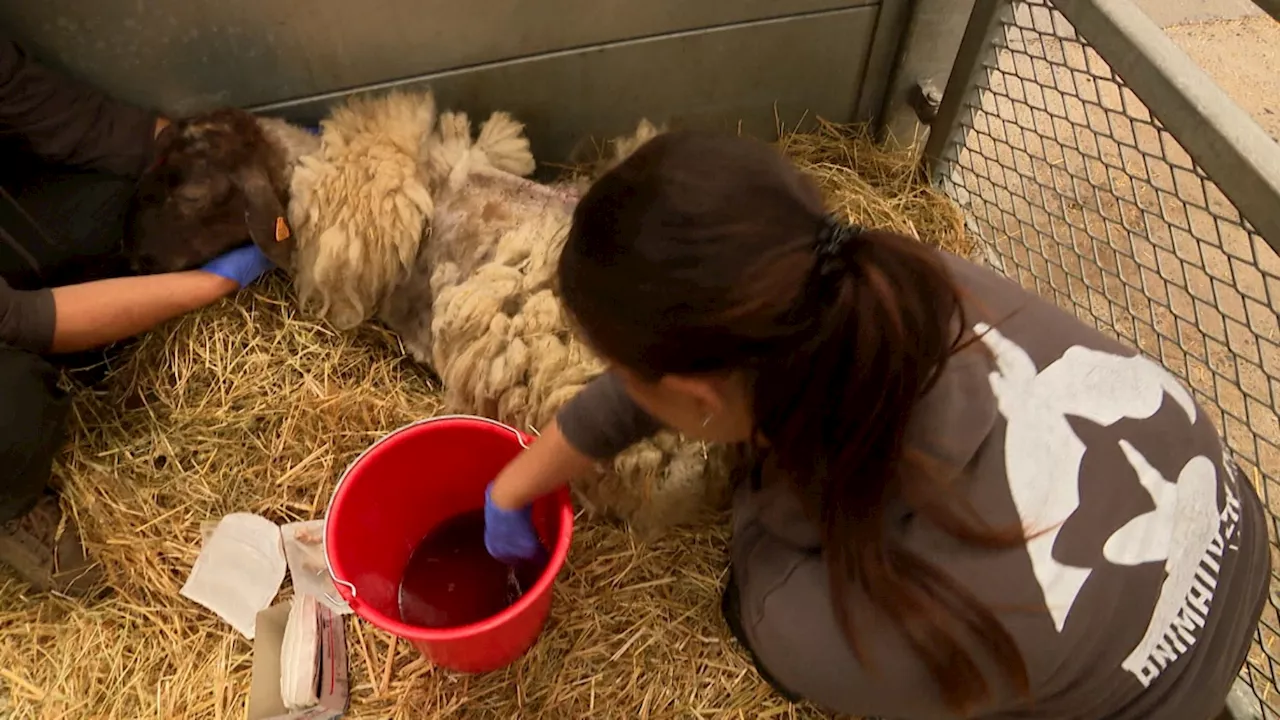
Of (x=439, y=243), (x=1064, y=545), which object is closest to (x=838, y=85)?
(x=439, y=243)

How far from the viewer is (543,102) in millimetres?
1556

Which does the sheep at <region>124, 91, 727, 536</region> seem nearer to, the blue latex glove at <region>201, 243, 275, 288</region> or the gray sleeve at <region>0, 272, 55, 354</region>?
the blue latex glove at <region>201, 243, 275, 288</region>

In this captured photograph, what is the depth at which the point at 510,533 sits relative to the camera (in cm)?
107

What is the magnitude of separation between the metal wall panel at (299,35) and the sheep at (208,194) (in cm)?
8

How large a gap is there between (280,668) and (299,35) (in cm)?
93

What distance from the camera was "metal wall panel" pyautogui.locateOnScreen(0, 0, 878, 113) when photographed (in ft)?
4.15

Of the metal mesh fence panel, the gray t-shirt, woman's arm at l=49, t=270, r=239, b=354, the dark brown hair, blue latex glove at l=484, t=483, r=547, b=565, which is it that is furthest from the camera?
the metal mesh fence panel

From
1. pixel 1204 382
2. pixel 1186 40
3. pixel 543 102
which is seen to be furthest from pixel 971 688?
pixel 1186 40

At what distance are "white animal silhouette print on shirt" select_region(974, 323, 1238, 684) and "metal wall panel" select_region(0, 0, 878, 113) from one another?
911 millimetres

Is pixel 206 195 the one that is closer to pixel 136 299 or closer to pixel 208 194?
pixel 208 194

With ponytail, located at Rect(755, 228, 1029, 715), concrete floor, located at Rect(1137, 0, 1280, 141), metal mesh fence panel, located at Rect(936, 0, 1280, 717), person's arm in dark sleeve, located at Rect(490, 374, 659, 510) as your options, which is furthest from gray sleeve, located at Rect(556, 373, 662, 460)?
concrete floor, located at Rect(1137, 0, 1280, 141)

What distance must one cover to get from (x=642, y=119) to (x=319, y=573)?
939mm

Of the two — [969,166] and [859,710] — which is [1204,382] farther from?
[859,710]

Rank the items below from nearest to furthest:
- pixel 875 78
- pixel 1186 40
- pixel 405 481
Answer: pixel 405 481 < pixel 875 78 < pixel 1186 40
